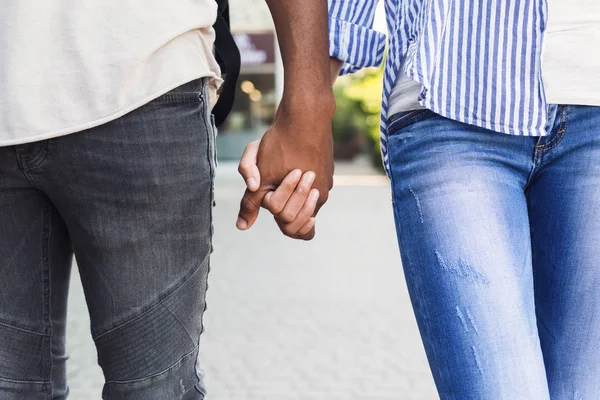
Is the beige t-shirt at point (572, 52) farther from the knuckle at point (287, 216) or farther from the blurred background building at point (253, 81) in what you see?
the blurred background building at point (253, 81)

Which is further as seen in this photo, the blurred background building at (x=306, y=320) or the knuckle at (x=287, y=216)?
the blurred background building at (x=306, y=320)

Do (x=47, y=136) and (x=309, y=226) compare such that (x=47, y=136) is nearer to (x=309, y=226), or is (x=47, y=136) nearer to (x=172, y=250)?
(x=172, y=250)

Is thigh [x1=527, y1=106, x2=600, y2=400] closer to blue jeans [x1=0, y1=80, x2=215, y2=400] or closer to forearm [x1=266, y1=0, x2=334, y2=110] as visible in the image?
forearm [x1=266, y1=0, x2=334, y2=110]

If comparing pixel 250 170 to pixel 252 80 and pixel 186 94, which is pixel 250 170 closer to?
pixel 186 94

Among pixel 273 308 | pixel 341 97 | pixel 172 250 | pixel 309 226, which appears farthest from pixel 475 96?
pixel 341 97

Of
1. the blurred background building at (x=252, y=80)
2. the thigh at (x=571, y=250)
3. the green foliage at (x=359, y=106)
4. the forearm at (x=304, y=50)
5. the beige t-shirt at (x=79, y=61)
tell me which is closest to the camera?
the beige t-shirt at (x=79, y=61)

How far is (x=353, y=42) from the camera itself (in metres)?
1.87

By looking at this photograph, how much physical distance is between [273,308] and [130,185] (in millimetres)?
3990

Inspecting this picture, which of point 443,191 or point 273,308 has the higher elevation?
point 443,191

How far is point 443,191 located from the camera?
156 cm

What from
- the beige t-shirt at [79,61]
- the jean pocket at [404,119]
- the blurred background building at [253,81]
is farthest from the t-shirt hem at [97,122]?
the blurred background building at [253,81]

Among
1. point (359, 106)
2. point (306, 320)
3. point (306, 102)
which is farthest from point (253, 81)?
point (306, 102)

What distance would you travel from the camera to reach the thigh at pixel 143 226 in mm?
1498

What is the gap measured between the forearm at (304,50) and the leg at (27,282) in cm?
54
